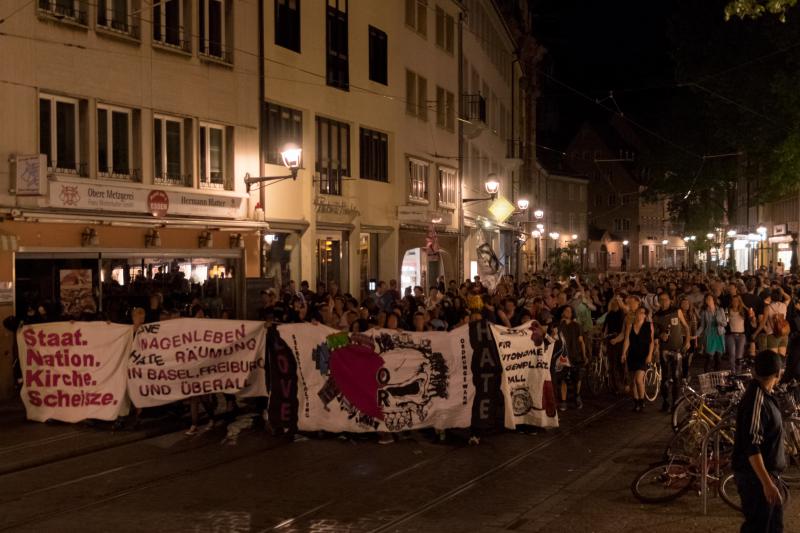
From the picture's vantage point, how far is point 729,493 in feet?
29.1

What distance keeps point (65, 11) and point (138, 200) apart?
3814 mm

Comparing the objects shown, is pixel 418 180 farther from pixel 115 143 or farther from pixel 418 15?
pixel 115 143

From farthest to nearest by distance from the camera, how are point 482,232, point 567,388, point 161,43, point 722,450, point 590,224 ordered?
point 590,224 < point 482,232 < point 161,43 < point 567,388 < point 722,450

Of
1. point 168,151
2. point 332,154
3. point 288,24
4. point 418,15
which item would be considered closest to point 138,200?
point 168,151

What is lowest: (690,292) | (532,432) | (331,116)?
(532,432)

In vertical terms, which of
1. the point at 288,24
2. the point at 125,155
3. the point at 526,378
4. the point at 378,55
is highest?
the point at 378,55

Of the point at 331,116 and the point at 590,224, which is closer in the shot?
the point at 331,116

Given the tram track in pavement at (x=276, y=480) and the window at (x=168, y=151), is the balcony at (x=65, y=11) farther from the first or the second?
the tram track in pavement at (x=276, y=480)

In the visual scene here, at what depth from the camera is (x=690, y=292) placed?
915 inches

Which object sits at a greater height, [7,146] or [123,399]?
[7,146]

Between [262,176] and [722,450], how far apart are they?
15469 mm

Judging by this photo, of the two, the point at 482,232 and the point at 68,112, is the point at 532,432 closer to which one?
the point at 68,112

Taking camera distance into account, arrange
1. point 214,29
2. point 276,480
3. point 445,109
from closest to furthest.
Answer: point 276,480 → point 214,29 → point 445,109

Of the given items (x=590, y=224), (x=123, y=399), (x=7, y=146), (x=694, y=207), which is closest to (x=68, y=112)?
(x=7, y=146)
